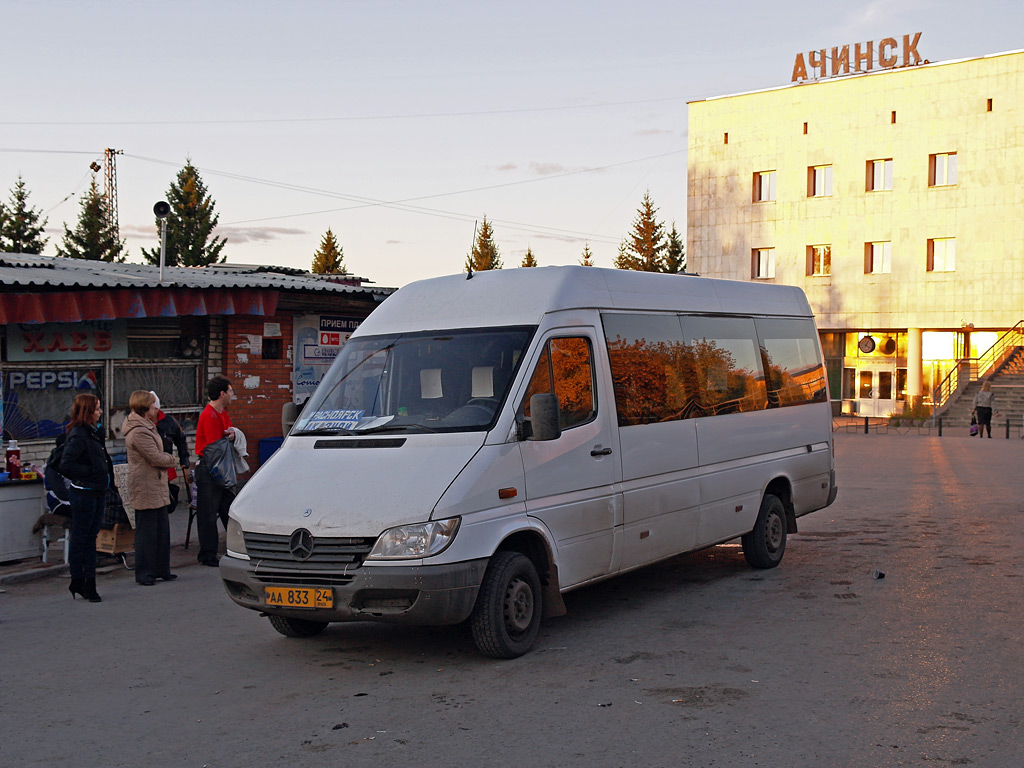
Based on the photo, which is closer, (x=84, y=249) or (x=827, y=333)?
(x=827, y=333)

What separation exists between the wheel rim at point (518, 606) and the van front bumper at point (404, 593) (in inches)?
14.4

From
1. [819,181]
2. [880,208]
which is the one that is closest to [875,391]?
[880,208]

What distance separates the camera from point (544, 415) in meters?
6.96

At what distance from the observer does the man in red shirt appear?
1070cm

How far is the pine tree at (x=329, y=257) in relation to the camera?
97.5 m

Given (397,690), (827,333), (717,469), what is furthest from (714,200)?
(397,690)

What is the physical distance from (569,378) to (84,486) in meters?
4.28

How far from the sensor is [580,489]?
24.7ft

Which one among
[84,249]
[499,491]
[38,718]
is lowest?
[38,718]

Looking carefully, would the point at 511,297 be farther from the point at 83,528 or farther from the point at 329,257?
→ the point at 329,257

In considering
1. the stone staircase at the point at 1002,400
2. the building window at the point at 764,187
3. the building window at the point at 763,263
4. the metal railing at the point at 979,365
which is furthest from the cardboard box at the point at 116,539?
the building window at the point at 764,187

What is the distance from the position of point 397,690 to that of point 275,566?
3.66ft

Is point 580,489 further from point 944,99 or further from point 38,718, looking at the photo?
point 944,99

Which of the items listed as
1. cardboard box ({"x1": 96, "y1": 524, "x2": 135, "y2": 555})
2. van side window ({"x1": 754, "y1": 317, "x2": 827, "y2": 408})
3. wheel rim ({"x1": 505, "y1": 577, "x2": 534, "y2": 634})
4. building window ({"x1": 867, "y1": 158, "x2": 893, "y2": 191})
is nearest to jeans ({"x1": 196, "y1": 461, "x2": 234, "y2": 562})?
cardboard box ({"x1": 96, "y1": 524, "x2": 135, "y2": 555})
